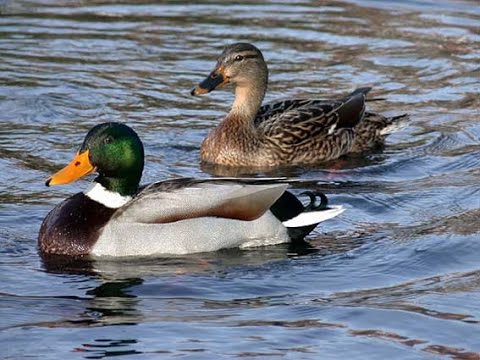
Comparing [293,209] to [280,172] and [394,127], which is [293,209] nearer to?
[280,172]

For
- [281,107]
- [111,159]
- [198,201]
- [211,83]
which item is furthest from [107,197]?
[281,107]

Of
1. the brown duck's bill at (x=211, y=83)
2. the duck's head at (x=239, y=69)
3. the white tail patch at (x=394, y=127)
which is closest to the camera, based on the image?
the brown duck's bill at (x=211, y=83)

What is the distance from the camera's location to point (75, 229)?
10.4 metres

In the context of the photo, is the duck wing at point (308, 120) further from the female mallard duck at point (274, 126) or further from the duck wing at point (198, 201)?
the duck wing at point (198, 201)

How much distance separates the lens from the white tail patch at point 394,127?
14305 millimetres

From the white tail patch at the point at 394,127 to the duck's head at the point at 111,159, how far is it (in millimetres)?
4206

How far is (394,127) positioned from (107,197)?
4.44 metres

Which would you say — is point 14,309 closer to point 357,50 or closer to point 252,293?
point 252,293

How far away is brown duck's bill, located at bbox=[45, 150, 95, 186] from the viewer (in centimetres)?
1041

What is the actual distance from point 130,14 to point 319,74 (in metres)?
3.48

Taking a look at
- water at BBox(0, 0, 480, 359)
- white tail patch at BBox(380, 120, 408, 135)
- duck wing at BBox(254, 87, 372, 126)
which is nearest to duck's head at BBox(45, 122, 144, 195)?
water at BBox(0, 0, 480, 359)

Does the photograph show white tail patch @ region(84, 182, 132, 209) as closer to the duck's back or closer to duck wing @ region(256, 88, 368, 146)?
the duck's back

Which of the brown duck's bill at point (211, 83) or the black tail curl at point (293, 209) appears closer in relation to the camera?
the black tail curl at point (293, 209)

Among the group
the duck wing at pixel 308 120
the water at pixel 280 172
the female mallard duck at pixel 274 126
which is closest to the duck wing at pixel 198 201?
the water at pixel 280 172
